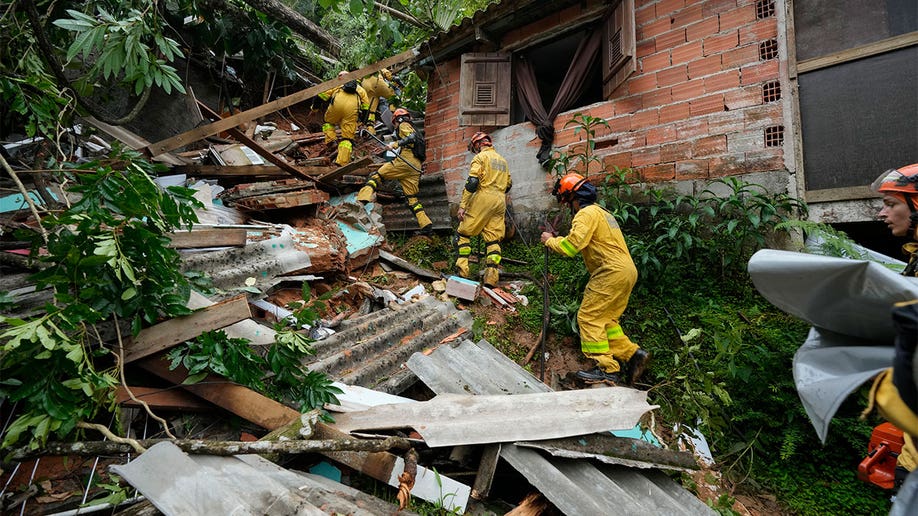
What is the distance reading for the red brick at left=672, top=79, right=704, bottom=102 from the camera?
4297 millimetres

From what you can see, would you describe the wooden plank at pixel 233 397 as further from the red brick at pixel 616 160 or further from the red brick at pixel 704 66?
the red brick at pixel 704 66

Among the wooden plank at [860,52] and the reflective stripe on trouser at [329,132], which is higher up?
the reflective stripe on trouser at [329,132]

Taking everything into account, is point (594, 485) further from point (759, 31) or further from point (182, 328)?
point (759, 31)

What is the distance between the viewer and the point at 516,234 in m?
5.85

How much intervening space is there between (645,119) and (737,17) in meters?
1.27

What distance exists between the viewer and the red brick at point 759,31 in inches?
154

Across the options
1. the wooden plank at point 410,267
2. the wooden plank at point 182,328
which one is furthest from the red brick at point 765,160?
the wooden plank at point 182,328

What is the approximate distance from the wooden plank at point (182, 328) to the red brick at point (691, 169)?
458 cm

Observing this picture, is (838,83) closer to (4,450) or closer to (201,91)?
(4,450)

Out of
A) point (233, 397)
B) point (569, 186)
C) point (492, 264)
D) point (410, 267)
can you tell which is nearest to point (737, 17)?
point (569, 186)

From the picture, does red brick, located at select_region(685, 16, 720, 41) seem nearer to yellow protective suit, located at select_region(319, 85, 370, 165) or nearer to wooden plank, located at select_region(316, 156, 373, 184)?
wooden plank, located at select_region(316, 156, 373, 184)

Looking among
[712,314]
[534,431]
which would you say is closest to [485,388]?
[534,431]

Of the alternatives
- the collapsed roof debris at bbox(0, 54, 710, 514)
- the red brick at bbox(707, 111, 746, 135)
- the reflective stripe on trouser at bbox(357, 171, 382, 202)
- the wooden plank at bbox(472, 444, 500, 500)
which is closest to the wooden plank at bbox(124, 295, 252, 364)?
the collapsed roof debris at bbox(0, 54, 710, 514)

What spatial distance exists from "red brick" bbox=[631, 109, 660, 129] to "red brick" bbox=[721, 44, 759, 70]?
783mm
